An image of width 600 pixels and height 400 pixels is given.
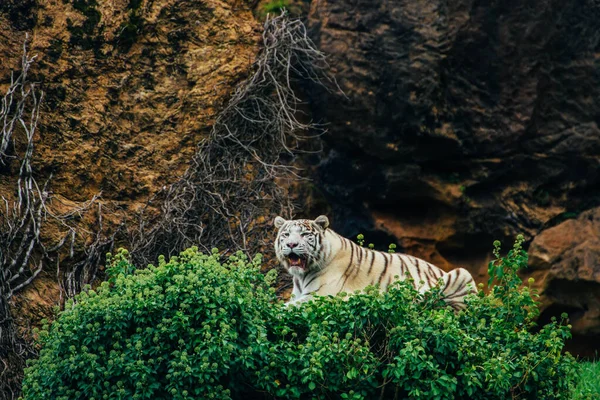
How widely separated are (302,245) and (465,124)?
2.93 meters

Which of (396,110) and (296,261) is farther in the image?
(396,110)

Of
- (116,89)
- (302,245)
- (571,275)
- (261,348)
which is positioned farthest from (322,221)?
(571,275)

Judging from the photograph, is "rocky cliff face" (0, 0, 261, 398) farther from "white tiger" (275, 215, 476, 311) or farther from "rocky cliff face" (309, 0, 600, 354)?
"white tiger" (275, 215, 476, 311)

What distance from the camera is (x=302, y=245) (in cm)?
914

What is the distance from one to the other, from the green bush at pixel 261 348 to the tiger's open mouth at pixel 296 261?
1690mm

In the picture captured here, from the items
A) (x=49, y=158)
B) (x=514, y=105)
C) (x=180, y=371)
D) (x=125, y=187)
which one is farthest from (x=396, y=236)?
(x=180, y=371)

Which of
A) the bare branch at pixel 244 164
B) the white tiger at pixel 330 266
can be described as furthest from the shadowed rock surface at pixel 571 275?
the bare branch at pixel 244 164

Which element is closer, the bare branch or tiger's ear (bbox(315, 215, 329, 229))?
tiger's ear (bbox(315, 215, 329, 229))

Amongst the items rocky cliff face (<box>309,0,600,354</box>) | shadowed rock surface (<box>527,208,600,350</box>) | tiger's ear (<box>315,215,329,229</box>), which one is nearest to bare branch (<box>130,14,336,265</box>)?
rocky cliff face (<box>309,0,600,354</box>)

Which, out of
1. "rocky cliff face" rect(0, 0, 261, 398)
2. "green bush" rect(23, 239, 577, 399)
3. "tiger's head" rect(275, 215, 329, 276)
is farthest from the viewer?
"rocky cliff face" rect(0, 0, 261, 398)

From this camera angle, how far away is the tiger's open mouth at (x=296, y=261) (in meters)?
9.23

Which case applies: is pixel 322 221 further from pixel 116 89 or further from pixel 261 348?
pixel 116 89

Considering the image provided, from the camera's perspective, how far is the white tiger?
30.1 feet

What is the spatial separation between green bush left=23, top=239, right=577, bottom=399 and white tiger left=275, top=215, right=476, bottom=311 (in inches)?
65.6
